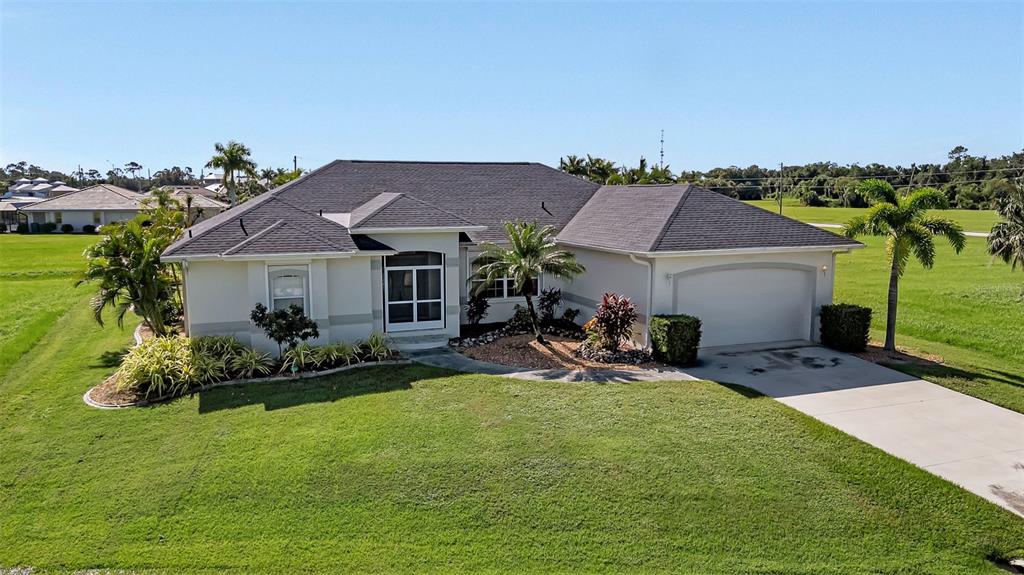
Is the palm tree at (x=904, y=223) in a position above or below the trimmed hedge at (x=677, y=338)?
above

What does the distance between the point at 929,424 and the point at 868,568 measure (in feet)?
17.4

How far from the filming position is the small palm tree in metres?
19.6

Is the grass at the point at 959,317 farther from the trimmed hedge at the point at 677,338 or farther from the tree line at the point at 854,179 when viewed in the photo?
the tree line at the point at 854,179

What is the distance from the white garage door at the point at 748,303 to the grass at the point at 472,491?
163 inches

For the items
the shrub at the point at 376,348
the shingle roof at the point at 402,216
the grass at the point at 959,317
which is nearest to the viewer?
the grass at the point at 959,317

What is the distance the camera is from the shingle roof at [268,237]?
1480 centimetres

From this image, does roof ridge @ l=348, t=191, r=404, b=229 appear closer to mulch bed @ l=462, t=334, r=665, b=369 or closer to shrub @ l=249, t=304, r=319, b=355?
shrub @ l=249, t=304, r=319, b=355

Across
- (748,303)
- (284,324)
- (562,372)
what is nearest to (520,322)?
(562,372)

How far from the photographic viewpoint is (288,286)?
15.5 m

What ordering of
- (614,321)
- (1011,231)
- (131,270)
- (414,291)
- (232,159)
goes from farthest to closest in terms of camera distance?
(232,159) < (1011,231) < (414,291) < (131,270) < (614,321)

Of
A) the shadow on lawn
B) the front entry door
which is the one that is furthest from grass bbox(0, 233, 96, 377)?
the front entry door

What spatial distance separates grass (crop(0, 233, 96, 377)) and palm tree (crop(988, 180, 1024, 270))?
2853 centimetres

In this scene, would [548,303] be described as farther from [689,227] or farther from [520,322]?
[689,227]

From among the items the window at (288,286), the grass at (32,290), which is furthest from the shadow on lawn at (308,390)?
the grass at (32,290)
